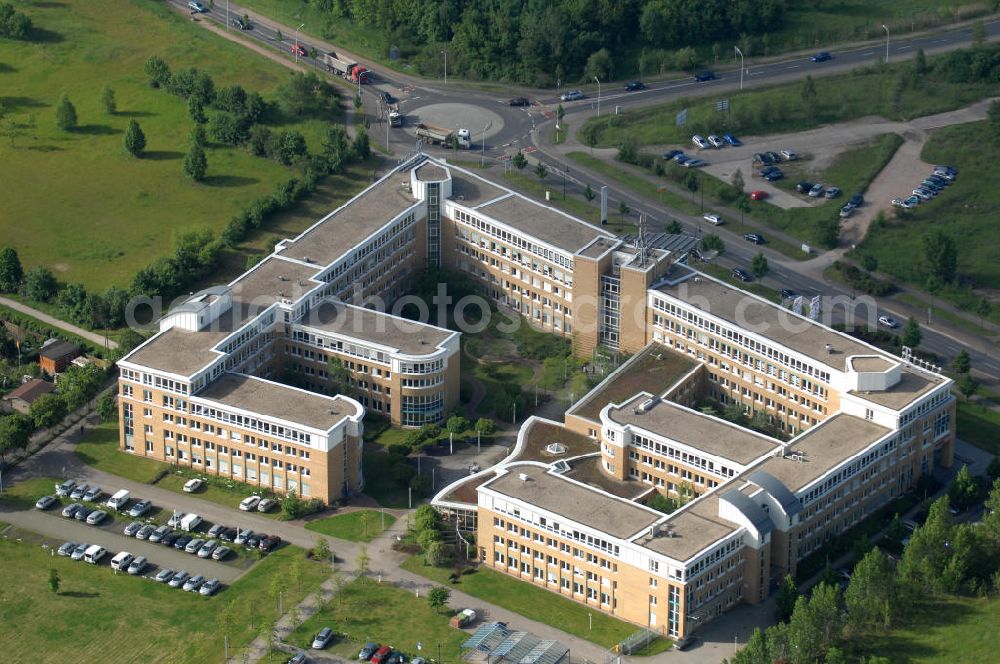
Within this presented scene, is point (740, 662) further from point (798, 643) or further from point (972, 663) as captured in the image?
point (972, 663)

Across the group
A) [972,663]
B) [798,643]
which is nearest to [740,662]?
[798,643]

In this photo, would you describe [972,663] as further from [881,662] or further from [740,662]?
[740,662]

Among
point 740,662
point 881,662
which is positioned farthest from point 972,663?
point 740,662
